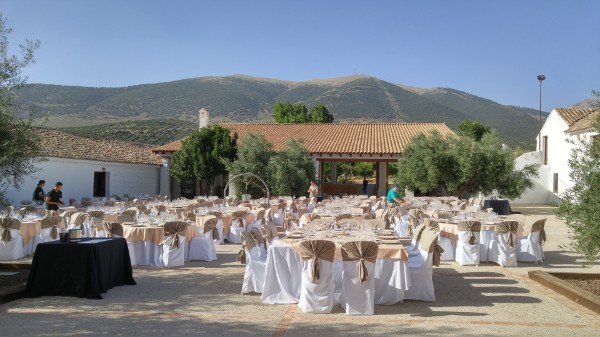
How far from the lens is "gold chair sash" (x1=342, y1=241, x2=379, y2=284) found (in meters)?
6.72

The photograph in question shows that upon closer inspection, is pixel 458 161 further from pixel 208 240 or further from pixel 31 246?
pixel 31 246

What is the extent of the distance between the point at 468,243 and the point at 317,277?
16.6 feet

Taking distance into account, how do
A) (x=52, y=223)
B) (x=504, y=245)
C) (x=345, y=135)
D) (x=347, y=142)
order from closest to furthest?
(x=504, y=245) < (x=52, y=223) < (x=347, y=142) < (x=345, y=135)

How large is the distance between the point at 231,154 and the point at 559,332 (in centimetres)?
2514

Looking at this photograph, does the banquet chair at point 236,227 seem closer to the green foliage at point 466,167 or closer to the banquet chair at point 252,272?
the banquet chair at point 252,272

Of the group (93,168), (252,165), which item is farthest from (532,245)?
(93,168)

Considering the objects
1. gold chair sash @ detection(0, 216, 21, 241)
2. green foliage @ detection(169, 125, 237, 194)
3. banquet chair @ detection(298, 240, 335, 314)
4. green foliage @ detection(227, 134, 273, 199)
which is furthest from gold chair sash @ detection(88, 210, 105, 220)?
green foliage @ detection(169, 125, 237, 194)

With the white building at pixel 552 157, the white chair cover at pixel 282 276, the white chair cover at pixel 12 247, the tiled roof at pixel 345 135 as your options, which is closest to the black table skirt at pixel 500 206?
the tiled roof at pixel 345 135

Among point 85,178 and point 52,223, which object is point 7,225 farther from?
point 85,178

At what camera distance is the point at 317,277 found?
6.77 m

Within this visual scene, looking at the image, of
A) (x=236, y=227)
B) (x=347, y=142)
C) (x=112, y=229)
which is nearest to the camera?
(x=112, y=229)

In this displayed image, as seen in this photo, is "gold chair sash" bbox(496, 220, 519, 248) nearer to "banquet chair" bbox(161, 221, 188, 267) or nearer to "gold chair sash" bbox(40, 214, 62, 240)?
"banquet chair" bbox(161, 221, 188, 267)

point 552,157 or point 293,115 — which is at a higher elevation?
point 293,115

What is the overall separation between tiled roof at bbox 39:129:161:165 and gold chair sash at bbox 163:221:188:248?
15.7 metres
